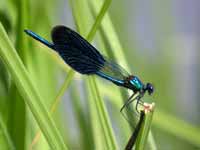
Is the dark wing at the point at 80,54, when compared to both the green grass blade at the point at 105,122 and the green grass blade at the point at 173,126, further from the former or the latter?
the green grass blade at the point at 173,126

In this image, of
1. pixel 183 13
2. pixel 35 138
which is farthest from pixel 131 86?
pixel 183 13

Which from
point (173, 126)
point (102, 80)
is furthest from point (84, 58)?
point (102, 80)

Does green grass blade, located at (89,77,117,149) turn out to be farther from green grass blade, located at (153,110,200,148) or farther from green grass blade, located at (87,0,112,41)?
green grass blade, located at (153,110,200,148)

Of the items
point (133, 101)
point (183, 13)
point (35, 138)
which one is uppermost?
point (183, 13)

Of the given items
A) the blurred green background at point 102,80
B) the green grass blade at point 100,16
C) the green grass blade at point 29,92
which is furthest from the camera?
the blurred green background at point 102,80

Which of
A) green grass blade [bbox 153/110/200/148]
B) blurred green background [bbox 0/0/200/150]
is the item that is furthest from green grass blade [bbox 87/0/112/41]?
green grass blade [bbox 153/110/200/148]

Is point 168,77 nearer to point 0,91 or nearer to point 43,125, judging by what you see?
point 0,91

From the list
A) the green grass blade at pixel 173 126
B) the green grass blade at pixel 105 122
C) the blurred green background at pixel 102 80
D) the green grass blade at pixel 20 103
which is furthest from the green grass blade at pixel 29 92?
the green grass blade at pixel 173 126
